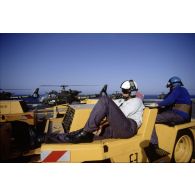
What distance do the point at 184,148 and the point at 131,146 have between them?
1493mm

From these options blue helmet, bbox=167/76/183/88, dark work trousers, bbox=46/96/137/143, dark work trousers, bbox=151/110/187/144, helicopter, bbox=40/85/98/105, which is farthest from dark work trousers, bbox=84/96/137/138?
helicopter, bbox=40/85/98/105

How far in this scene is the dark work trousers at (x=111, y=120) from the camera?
→ 276 centimetres

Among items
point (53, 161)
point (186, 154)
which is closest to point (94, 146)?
point (53, 161)

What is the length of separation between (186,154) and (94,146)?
80.1 inches

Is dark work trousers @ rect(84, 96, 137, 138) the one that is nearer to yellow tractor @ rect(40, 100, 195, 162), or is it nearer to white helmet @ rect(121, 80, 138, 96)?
yellow tractor @ rect(40, 100, 195, 162)

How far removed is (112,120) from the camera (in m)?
2.88

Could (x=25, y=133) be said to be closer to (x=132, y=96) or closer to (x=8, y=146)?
(x=8, y=146)

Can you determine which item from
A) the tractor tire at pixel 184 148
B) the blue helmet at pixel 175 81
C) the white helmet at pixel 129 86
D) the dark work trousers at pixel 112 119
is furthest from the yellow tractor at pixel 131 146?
the blue helmet at pixel 175 81

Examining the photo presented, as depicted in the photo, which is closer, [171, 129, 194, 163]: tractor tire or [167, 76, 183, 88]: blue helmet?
[171, 129, 194, 163]: tractor tire

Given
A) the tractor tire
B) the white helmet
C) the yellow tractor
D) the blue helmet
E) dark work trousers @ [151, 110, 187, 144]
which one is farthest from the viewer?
the blue helmet

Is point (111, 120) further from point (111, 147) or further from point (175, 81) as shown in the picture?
point (175, 81)

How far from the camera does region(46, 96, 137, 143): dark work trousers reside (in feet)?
9.05

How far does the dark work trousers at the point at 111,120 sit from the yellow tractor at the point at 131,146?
4.9 inches

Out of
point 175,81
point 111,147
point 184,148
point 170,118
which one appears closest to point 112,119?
point 111,147
